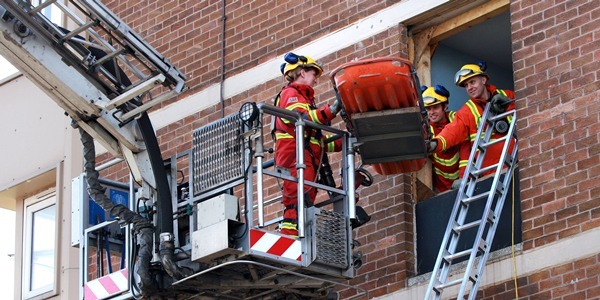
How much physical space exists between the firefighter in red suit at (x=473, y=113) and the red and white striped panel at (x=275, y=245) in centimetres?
195

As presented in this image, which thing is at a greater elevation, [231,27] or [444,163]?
[231,27]

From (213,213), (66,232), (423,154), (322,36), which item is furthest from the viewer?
(66,232)

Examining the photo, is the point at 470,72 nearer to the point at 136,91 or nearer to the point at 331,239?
the point at 331,239

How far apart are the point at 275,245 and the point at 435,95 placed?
3103 millimetres

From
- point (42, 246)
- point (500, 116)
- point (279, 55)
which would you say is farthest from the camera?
point (42, 246)

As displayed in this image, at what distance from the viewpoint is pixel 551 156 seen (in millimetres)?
13641

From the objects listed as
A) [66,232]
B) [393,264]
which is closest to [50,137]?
[66,232]

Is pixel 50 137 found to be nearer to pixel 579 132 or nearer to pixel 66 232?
pixel 66 232

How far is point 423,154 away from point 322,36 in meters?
2.64

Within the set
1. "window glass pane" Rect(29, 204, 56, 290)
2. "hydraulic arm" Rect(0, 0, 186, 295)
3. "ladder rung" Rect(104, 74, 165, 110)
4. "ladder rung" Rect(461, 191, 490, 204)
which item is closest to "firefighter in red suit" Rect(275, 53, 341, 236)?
"hydraulic arm" Rect(0, 0, 186, 295)

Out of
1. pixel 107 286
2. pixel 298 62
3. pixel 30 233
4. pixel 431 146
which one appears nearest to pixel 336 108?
pixel 298 62

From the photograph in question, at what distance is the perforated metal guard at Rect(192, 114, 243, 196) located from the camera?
13.1 meters

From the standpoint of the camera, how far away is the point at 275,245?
12.7 m

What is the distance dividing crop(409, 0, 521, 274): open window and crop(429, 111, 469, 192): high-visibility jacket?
12 cm
